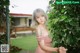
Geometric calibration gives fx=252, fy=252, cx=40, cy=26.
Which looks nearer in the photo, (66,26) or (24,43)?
(66,26)

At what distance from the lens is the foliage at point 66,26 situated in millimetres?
3649

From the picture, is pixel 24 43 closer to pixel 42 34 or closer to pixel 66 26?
pixel 66 26

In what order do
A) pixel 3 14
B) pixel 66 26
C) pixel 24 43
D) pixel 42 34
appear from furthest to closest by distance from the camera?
pixel 24 43 < pixel 3 14 < pixel 66 26 < pixel 42 34

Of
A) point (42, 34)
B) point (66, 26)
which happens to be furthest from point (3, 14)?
point (42, 34)

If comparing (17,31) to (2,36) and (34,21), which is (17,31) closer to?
(2,36)

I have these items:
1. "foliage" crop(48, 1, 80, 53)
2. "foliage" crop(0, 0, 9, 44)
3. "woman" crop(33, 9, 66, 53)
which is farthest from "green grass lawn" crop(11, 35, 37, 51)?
"woman" crop(33, 9, 66, 53)

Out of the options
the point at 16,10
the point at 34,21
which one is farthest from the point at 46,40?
the point at 16,10

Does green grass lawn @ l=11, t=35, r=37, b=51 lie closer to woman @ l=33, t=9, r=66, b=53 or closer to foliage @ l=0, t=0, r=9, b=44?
foliage @ l=0, t=0, r=9, b=44

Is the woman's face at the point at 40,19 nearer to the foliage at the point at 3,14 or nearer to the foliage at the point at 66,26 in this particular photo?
the foliage at the point at 66,26

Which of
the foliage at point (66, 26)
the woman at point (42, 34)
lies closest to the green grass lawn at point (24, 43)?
the foliage at point (66, 26)

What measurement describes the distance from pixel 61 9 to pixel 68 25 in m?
0.31

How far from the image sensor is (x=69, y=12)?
12.1ft

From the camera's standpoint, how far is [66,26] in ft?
12.2

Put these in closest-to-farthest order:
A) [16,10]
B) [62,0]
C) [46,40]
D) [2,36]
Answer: [46,40] < [62,0] < [2,36] < [16,10]
